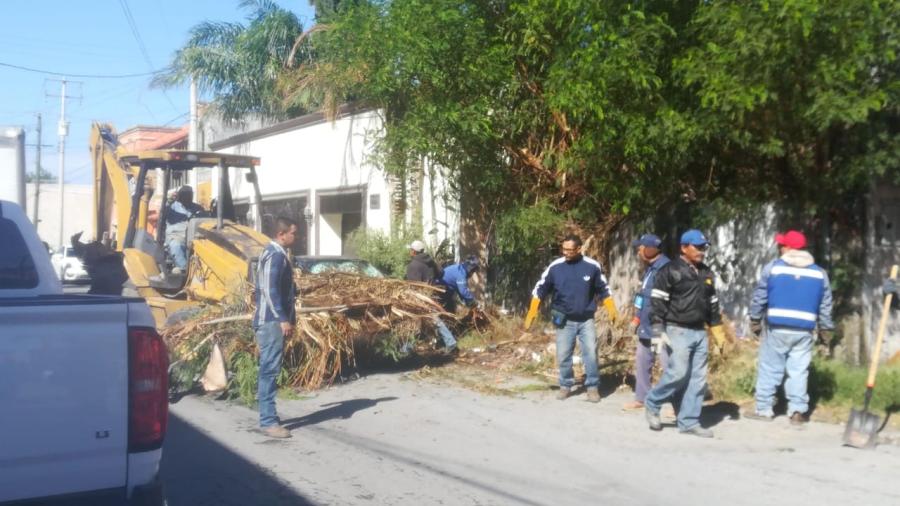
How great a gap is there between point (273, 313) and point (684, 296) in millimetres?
3645

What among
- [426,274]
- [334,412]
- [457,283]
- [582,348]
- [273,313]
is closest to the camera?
[273,313]

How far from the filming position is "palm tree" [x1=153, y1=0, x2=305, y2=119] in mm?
25469

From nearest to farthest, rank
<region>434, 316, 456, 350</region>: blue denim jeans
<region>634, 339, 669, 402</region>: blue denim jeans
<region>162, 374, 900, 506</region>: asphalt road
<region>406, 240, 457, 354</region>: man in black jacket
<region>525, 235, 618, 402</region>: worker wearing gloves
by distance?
<region>162, 374, 900, 506</region>: asphalt road, <region>634, 339, 669, 402</region>: blue denim jeans, <region>525, 235, 618, 402</region>: worker wearing gloves, <region>434, 316, 456, 350</region>: blue denim jeans, <region>406, 240, 457, 354</region>: man in black jacket

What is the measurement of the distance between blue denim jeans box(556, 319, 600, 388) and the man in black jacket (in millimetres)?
2200

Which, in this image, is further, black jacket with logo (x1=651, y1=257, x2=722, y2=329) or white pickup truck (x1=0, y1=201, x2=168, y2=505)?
black jacket with logo (x1=651, y1=257, x2=722, y2=329)

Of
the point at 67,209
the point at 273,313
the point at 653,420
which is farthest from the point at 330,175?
the point at 67,209

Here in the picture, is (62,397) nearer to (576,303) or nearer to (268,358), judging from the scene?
(268,358)

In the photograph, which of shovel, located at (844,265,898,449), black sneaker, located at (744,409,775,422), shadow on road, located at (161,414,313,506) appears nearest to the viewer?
shadow on road, located at (161,414,313,506)

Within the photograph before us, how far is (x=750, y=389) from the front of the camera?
Result: 30.6 ft

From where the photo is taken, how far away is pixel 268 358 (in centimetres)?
800

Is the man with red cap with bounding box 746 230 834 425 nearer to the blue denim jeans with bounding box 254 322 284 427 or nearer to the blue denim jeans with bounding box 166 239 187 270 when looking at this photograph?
the blue denim jeans with bounding box 254 322 284 427

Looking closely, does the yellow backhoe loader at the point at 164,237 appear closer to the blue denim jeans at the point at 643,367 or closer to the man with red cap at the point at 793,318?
the blue denim jeans at the point at 643,367

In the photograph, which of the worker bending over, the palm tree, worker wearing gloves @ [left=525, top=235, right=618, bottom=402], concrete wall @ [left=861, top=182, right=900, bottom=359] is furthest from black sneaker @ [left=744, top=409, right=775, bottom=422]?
the palm tree

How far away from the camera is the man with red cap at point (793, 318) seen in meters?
8.33
